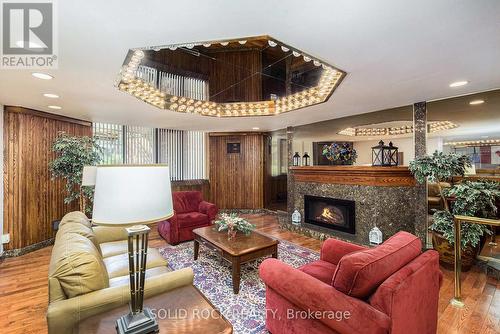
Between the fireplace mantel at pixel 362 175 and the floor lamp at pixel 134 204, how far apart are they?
3.63 m

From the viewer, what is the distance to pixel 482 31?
1595 mm

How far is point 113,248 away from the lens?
106 inches

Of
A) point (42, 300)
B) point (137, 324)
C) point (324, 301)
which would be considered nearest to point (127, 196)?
point (137, 324)

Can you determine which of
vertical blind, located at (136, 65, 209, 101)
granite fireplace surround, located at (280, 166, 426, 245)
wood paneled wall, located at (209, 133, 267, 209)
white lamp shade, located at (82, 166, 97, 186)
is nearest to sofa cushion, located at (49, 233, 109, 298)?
white lamp shade, located at (82, 166, 97, 186)

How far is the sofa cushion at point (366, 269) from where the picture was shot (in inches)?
53.2

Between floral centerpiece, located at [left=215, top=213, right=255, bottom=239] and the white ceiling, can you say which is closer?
the white ceiling

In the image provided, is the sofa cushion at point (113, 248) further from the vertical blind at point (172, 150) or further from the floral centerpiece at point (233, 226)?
the vertical blind at point (172, 150)

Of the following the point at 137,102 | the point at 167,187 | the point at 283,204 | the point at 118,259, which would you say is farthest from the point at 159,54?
the point at 283,204

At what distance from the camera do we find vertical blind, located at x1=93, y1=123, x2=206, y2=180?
213 inches

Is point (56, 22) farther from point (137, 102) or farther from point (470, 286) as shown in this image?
point (470, 286)

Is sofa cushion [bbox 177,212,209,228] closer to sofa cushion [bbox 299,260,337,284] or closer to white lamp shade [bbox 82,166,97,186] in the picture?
white lamp shade [bbox 82,166,97,186]

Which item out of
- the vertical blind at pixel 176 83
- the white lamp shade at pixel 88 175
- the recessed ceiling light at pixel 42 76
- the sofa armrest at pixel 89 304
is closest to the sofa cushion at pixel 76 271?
the sofa armrest at pixel 89 304

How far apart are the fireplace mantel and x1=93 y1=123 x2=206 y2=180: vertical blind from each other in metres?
3.35

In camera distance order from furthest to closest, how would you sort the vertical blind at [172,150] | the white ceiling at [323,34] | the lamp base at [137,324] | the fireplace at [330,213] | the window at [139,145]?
the vertical blind at [172,150] → the window at [139,145] → the fireplace at [330,213] → the white ceiling at [323,34] → the lamp base at [137,324]
